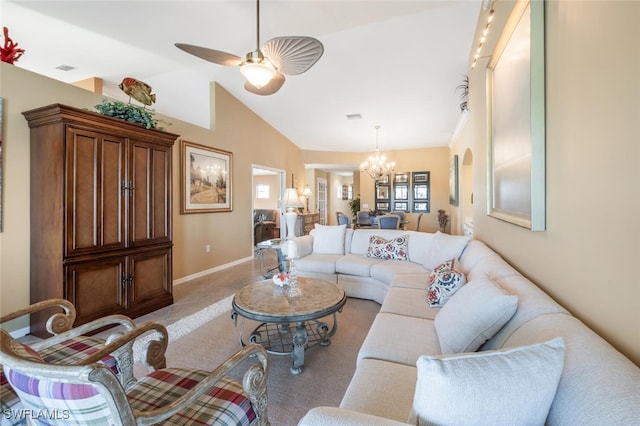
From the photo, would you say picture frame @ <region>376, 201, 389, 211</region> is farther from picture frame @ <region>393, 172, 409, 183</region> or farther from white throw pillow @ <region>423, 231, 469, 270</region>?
white throw pillow @ <region>423, 231, 469, 270</region>

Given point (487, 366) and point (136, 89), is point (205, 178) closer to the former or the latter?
point (136, 89)

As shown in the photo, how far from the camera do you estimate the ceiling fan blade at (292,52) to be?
7.26 ft

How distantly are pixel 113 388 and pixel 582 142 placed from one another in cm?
185

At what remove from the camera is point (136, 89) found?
3025 mm

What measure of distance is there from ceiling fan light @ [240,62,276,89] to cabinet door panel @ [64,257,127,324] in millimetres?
2258

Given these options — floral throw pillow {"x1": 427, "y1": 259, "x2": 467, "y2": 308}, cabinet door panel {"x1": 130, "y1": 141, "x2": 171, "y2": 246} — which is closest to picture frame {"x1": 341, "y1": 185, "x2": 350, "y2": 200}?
cabinet door panel {"x1": 130, "y1": 141, "x2": 171, "y2": 246}

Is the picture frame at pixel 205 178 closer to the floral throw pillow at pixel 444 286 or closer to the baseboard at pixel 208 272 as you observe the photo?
the baseboard at pixel 208 272

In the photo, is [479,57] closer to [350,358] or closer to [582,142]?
[582,142]

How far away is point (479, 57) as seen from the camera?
2.87 metres

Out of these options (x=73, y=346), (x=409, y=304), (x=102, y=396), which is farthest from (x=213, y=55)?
(x=409, y=304)

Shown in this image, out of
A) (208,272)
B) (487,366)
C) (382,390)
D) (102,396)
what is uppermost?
(487,366)

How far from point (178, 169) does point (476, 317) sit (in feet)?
14.7

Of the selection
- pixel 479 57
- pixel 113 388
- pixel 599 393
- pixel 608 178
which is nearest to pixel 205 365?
pixel 113 388

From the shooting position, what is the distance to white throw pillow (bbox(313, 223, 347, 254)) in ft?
13.8
